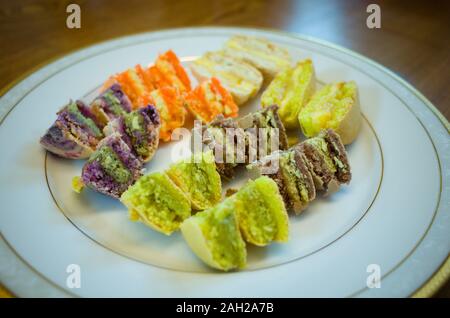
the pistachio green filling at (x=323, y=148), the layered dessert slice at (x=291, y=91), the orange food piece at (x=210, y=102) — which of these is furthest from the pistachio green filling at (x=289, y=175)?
the orange food piece at (x=210, y=102)

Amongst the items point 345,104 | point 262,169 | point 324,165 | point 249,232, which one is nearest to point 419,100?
point 345,104

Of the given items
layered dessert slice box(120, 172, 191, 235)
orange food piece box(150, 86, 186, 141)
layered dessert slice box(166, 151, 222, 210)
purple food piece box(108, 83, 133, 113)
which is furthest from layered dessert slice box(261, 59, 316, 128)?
layered dessert slice box(120, 172, 191, 235)

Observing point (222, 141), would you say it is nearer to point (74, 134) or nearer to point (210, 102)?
point (210, 102)

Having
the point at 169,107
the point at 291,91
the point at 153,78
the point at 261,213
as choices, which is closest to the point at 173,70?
the point at 153,78

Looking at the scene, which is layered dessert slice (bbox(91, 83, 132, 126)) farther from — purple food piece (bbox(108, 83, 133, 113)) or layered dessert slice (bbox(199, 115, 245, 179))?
layered dessert slice (bbox(199, 115, 245, 179))
